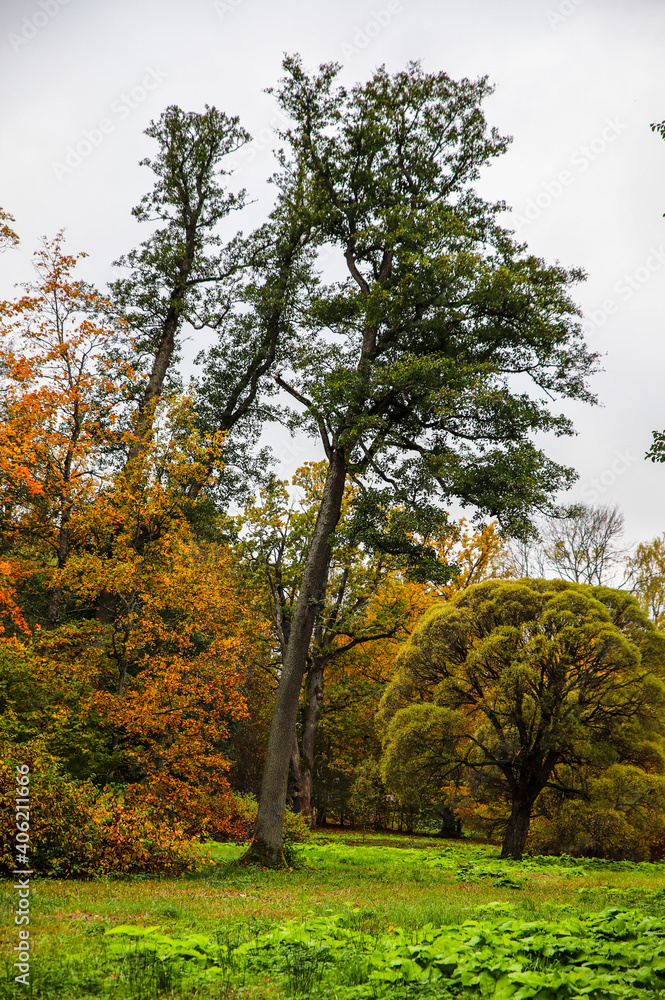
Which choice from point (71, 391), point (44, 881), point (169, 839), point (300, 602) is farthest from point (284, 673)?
point (71, 391)

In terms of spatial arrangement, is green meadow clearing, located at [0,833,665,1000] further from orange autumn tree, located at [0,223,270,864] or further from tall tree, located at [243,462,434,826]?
tall tree, located at [243,462,434,826]

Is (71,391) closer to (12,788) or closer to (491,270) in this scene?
(12,788)

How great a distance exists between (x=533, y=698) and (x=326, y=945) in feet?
40.5

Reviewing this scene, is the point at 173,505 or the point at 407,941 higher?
the point at 173,505

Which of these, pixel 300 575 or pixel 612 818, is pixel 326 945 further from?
pixel 300 575

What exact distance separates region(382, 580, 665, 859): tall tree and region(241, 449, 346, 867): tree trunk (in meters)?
4.80

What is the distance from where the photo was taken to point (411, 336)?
15094 millimetres

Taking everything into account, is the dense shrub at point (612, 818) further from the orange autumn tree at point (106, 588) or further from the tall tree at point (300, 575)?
the orange autumn tree at point (106, 588)

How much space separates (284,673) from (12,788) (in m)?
5.73

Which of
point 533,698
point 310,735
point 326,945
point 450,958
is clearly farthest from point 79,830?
point 310,735

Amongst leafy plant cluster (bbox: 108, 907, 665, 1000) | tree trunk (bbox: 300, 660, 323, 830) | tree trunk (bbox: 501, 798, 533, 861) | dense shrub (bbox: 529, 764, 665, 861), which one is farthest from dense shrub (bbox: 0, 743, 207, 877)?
tree trunk (bbox: 300, 660, 323, 830)

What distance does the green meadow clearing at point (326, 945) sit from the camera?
429 centimetres

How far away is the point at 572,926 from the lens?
5363 millimetres

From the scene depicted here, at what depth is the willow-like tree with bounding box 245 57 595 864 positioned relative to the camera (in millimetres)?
13078
